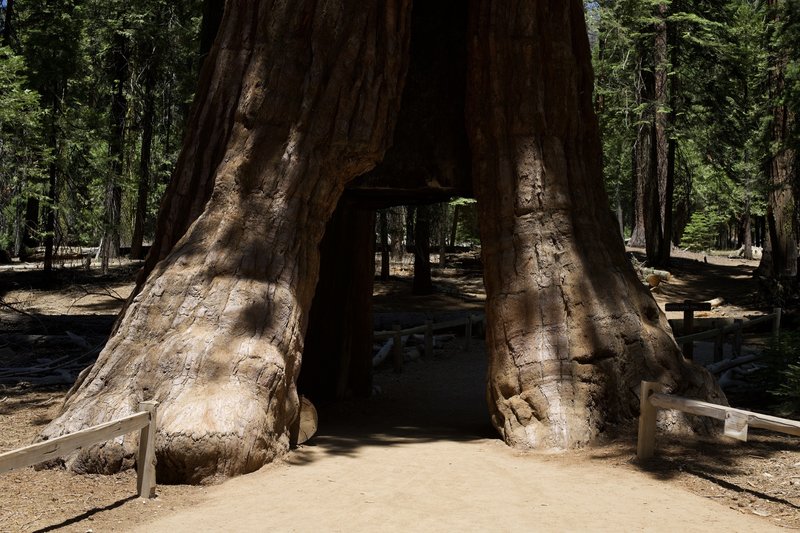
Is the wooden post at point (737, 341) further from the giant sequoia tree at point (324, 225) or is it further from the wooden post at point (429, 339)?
the giant sequoia tree at point (324, 225)

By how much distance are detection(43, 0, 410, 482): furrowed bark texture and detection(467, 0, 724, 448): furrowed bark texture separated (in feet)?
4.33

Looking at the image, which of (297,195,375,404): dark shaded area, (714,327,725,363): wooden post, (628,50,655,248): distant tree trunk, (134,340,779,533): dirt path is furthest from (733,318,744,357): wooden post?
(628,50,655,248): distant tree trunk

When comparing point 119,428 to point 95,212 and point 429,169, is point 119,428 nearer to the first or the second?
point 429,169

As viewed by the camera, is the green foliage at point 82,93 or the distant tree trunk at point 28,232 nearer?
the green foliage at point 82,93

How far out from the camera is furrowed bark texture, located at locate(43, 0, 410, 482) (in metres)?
7.34

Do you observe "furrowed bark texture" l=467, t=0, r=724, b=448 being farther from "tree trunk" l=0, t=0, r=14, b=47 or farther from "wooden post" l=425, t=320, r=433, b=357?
"tree trunk" l=0, t=0, r=14, b=47

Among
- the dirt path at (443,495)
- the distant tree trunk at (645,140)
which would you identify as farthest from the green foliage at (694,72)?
the dirt path at (443,495)

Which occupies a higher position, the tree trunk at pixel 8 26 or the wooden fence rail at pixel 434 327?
the tree trunk at pixel 8 26

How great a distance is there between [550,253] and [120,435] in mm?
5261

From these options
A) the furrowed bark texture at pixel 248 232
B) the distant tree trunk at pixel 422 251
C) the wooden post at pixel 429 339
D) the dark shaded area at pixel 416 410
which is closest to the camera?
the furrowed bark texture at pixel 248 232

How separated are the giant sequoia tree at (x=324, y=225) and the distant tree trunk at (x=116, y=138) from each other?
14981mm

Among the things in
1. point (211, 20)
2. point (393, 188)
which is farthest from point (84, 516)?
point (211, 20)

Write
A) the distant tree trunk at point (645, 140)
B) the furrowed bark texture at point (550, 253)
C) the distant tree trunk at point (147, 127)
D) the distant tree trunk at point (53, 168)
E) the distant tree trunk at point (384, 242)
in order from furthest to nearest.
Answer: the distant tree trunk at point (645, 140), the distant tree trunk at point (147, 127), the distant tree trunk at point (384, 242), the distant tree trunk at point (53, 168), the furrowed bark texture at point (550, 253)

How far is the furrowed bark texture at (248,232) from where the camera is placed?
734 cm
